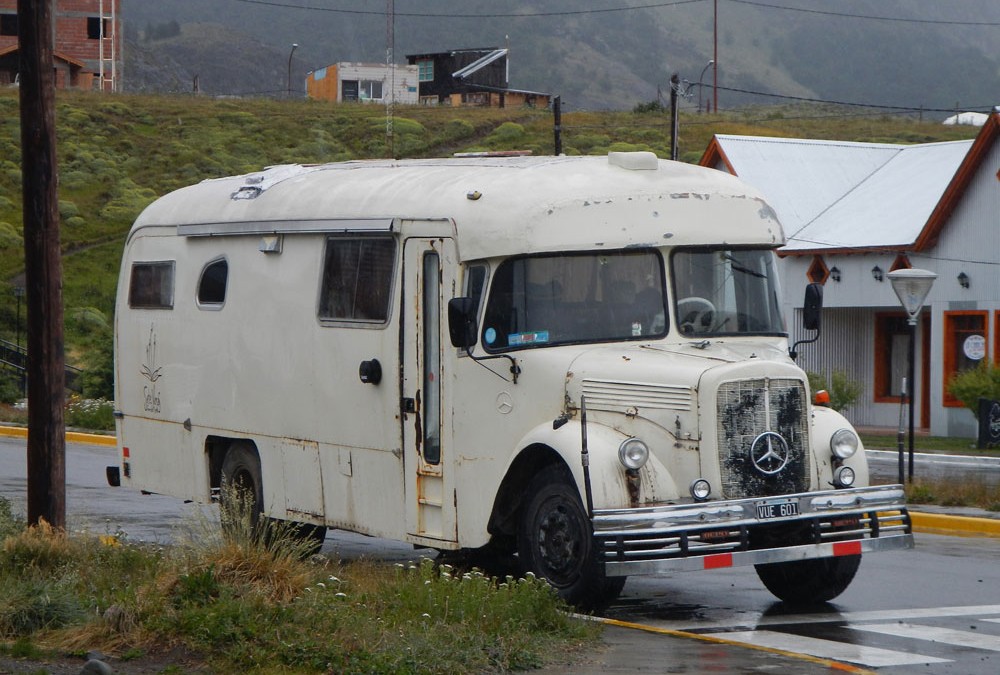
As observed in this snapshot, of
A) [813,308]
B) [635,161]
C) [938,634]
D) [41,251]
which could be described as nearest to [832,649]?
[938,634]

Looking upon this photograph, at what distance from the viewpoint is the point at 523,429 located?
11.4m

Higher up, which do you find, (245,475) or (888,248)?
(888,248)

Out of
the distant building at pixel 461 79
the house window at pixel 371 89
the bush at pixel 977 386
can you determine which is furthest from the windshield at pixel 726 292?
the house window at pixel 371 89

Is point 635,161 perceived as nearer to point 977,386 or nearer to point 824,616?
point 824,616

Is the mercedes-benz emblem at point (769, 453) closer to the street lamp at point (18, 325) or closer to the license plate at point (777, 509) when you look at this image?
the license plate at point (777, 509)

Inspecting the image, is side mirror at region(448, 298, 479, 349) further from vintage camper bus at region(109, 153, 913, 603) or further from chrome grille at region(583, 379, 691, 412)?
chrome grille at region(583, 379, 691, 412)

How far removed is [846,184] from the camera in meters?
42.7

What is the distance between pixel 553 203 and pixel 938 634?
3.81m

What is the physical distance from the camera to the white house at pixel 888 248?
35.6 metres

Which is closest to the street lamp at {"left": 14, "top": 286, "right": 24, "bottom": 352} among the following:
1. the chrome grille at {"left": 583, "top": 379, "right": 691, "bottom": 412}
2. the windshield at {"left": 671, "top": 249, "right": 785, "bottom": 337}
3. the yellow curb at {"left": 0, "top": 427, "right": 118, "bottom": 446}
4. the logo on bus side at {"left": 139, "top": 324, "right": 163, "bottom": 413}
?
the yellow curb at {"left": 0, "top": 427, "right": 118, "bottom": 446}

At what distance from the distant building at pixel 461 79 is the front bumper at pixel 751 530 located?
89252mm

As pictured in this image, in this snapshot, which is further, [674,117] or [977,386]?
[674,117]

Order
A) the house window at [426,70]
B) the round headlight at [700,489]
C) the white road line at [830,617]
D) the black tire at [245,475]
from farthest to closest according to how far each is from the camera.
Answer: the house window at [426,70] → the black tire at [245,475] → the white road line at [830,617] → the round headlight at [700,489]

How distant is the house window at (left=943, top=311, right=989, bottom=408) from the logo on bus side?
23.9 m
